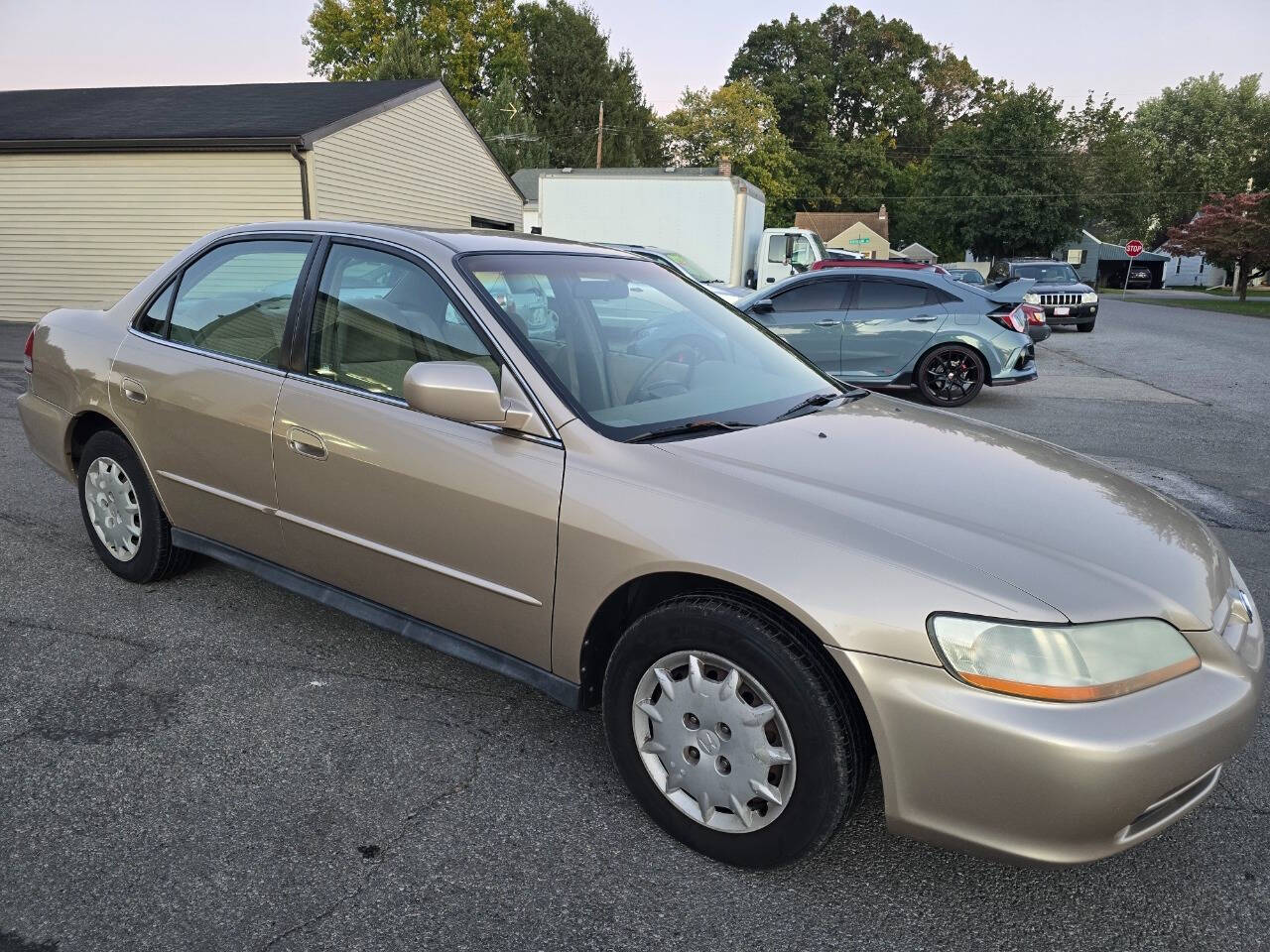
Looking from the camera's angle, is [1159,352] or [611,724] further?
Answer: [1159,352]

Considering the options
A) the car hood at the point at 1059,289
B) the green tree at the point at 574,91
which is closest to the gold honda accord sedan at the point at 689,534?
the car hood at the point at 1059,289

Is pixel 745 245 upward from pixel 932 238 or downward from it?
downward

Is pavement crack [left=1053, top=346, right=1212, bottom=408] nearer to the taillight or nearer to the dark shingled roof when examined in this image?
the taillight

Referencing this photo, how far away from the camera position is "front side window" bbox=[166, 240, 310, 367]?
11.2 ft

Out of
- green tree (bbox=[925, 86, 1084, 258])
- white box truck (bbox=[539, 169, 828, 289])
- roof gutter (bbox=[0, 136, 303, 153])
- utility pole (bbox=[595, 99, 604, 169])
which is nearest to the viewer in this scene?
roof gutter (bbox=[0, 136, 303, 153])

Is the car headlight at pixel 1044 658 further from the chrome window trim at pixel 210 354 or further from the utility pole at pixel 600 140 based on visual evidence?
the utility pole at pixel 600 140

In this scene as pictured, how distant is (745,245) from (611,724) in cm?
2051

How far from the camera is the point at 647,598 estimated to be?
2613 millimetres

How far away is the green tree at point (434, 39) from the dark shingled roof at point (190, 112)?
28314mm

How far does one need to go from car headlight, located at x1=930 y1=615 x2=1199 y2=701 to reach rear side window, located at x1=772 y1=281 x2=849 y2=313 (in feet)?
29.5

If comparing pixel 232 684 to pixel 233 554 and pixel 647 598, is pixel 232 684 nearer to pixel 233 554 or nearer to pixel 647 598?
pixel 233 554

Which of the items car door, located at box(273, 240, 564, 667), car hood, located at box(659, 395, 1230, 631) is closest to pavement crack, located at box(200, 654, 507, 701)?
car door, located at box(273, 240, 564, 667)

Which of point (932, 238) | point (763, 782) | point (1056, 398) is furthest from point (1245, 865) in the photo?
point (932, 238)

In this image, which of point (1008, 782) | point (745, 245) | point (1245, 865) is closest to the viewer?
point (1008, 782)
